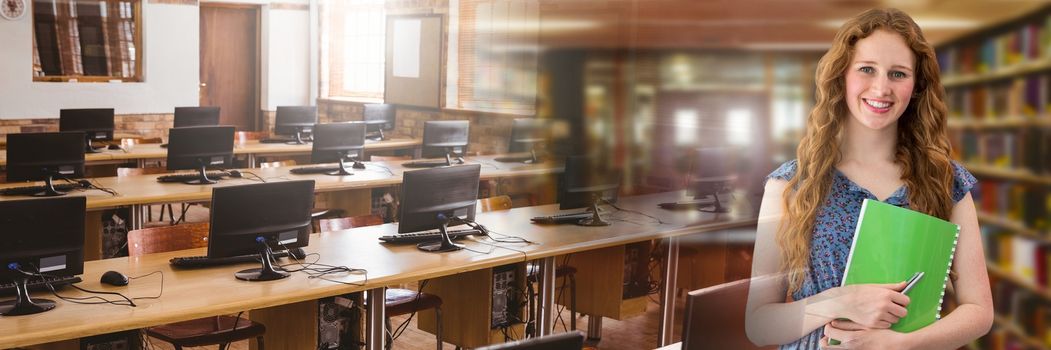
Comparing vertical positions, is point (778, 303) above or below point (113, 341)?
above

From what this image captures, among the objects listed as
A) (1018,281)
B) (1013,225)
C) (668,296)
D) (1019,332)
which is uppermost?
(1013,225)

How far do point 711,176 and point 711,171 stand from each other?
0.12ft

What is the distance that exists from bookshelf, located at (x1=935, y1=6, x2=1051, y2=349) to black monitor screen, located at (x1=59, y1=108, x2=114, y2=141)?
4.81 m

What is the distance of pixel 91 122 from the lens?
5387mm

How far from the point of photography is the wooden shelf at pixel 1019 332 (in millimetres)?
1692

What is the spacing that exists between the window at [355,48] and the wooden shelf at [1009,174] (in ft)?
20.0

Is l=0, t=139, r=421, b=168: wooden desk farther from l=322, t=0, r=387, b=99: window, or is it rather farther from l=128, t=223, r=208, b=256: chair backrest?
l=128, t=223, r=208, b=256: chair backrest

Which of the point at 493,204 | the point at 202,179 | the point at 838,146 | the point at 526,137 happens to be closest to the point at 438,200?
the point at 493,204

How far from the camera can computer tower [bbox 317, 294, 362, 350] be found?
8.72ft

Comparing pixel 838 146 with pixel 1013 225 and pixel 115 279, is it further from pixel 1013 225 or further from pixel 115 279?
pixel 115 279

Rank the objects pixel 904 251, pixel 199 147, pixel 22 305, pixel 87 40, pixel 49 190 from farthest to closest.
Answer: pixel 87 40 < pixel 199 147 < pixel 49 190 < pixel 22 305 < pixel 904 251

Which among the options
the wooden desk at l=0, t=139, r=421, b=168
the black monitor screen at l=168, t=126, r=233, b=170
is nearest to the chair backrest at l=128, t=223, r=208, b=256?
the black monitor screen at l=168, t=126, r=233, b=170

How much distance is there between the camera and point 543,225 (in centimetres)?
345

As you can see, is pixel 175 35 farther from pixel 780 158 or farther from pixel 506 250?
pixel 780 158
